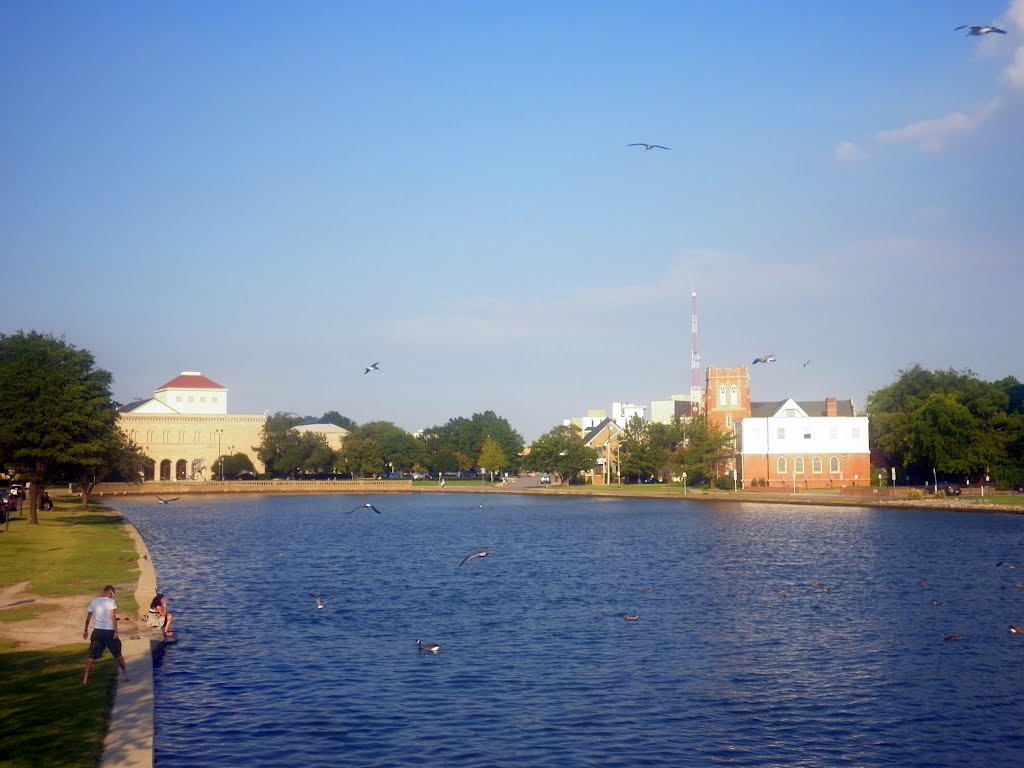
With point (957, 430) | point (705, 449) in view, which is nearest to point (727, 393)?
point (705, 449)

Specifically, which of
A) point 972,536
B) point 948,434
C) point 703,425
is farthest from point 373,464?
point 972,536

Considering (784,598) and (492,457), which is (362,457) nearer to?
(492,457)

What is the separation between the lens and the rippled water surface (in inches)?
750

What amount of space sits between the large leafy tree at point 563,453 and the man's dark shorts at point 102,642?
428 ft

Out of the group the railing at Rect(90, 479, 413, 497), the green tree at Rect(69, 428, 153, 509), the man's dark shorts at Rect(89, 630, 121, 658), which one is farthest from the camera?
the railing at Rect(90, 479, 413, 497)

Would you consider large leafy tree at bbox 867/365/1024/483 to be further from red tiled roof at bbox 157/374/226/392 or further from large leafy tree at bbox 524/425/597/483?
red tiled roof at bbox 157/374/226/392

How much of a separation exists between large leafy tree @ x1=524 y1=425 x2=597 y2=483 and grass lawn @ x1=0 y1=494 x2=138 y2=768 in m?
111

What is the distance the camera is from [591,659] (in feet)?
84.9

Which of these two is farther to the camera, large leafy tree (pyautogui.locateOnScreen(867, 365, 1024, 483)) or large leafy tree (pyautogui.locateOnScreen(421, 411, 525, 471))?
large leafy tree (pyautogui.locateOnScreen(421, 411, 525, 471))

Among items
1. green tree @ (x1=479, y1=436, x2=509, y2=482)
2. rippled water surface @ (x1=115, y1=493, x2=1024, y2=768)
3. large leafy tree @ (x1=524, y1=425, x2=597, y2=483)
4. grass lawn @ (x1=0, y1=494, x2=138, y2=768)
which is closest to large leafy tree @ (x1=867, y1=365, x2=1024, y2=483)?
large leafy tree @ (x1=524, y1=425, x2=597, y2=483)

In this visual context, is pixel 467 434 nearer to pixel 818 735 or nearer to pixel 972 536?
pixel 972 536

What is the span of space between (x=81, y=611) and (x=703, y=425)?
11000 cm

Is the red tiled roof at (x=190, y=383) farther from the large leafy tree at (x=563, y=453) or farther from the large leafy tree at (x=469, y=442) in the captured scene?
the large leafy tree at (x=563, y=453)

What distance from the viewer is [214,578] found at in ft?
136
